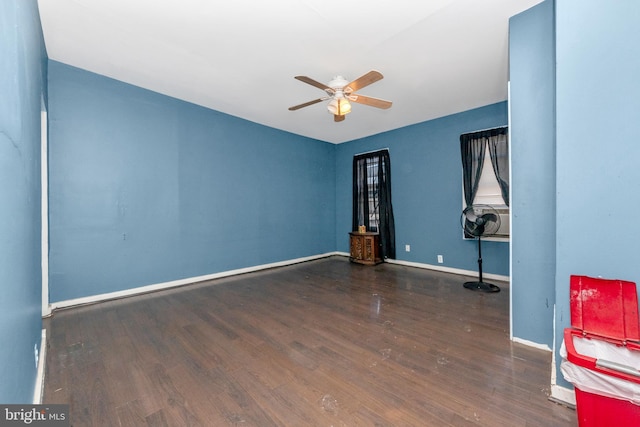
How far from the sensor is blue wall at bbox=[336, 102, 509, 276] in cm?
402

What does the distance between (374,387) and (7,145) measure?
210cm

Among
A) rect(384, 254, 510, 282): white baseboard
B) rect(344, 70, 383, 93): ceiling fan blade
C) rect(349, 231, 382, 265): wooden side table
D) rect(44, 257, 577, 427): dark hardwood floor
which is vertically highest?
rect(344, 70, 383, 93): ceiling fan blade

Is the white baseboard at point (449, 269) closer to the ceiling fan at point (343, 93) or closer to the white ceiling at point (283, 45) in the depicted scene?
the white ceiling at point (283, 45)

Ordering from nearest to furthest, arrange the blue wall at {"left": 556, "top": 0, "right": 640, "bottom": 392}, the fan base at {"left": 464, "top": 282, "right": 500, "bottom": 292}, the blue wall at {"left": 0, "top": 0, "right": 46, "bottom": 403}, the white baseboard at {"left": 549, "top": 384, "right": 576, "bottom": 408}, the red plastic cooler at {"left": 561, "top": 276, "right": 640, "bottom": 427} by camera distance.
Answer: the blue wall at {"left": 0, "top": 0, "right": 46, "bottom": 403} < the red plastic cooler at {"left": 561, "top": 276, "right": 640, "bottom": 427} < the blue wall at {"left": 556, "top": 0, "right": 640, "bottom": 392} < the white baseboard at {"left": 549, "top": 384, "right": 576, "bottom": 408} < the fan base at {"left": 464, "top": 282, "right": 500, "bottom": 292}

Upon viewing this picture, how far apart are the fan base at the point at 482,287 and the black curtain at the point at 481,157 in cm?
123

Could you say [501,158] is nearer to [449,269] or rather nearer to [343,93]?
[449,269]

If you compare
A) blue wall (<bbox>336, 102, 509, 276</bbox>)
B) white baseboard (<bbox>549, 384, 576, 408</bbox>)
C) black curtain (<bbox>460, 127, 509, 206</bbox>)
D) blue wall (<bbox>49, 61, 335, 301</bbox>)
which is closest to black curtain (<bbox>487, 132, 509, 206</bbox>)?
black curtain (<bbox>460, 127, 509, 206</bbox>)

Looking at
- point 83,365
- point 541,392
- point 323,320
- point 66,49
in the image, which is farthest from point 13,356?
point 66,49

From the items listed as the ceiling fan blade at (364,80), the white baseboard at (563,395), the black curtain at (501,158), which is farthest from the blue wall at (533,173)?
the black curtain at (501,158)

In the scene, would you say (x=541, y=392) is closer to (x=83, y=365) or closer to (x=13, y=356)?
(x=13, y=356)

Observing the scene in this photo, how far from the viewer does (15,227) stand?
3.52ft

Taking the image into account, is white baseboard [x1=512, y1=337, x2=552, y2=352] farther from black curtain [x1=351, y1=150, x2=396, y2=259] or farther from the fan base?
black curtain [x1=351, y1=150, x2=396, y2=259]

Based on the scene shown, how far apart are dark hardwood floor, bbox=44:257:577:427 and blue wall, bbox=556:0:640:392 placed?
0.64 metres

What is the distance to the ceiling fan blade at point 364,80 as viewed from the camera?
2303mm
